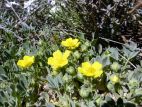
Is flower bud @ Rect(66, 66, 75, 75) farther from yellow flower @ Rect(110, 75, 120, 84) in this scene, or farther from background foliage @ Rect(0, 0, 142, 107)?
yellow flower @ Rect(110, 75, 120, 84)

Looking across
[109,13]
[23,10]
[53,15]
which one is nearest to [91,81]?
[109,13]

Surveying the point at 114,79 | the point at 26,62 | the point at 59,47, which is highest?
the point at 59,47

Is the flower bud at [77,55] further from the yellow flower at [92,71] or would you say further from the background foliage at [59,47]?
the yellow flower at [92,71]

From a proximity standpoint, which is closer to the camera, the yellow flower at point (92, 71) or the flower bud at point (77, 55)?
the yellow flower at point (92, 71)

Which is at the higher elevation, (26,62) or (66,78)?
(26,62)

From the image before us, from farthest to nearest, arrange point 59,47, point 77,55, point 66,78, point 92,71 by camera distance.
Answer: point 59,47
point 77,55
point 66,78
point 92,71

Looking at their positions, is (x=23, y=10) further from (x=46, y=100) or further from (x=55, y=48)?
(x=46, y=100)

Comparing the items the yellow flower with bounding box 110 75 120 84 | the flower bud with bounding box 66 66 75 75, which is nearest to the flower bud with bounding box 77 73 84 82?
the flower bud with bounding box 66 66 75 75

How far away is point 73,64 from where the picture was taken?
192 centimetres

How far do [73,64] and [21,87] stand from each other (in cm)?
29

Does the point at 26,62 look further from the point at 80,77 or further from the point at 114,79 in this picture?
the point at 114,79

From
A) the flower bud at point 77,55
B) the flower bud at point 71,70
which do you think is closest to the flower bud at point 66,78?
the flower bud at point 71,70

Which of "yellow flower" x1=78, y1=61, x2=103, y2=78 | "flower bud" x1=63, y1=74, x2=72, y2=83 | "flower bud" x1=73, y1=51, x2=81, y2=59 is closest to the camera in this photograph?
"yellow flower" x1=78, y1=61, x2=103, y2=78

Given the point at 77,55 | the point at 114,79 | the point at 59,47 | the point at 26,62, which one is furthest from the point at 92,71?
the point at 59,47
